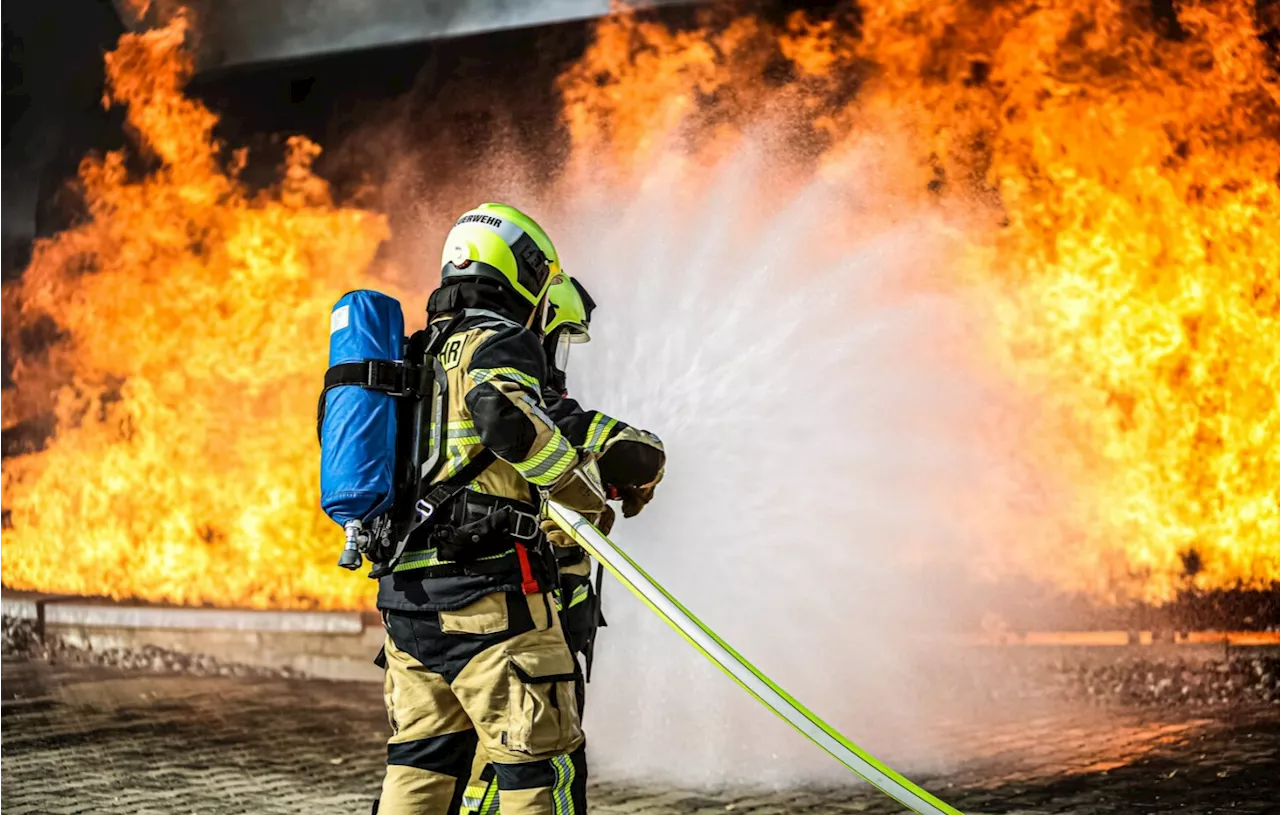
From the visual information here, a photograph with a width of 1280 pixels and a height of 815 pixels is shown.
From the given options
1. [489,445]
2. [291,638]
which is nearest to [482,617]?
[489,445]

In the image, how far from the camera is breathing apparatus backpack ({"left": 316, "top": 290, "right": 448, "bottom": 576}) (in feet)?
10.2

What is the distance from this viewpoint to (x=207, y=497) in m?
10.5

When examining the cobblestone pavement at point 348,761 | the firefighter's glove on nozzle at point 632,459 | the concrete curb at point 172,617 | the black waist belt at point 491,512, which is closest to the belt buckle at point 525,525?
the black waist belt at point 491,512

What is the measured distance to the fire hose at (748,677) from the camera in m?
2.99

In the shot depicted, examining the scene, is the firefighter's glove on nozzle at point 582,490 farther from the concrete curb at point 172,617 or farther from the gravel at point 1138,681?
the concrete curb at point 172,617

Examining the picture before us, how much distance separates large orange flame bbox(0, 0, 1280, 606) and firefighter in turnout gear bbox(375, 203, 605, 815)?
271 inches

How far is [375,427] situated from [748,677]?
1.06 metres

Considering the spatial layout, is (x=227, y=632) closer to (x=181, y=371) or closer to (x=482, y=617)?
(x=181, y=371)

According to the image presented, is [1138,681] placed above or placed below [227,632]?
below

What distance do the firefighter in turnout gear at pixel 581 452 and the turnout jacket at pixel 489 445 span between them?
0.50 feet

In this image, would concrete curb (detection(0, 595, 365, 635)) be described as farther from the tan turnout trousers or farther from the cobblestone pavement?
the tan turnout trousers

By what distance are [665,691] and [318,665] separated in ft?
9.95

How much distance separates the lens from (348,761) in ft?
20.1

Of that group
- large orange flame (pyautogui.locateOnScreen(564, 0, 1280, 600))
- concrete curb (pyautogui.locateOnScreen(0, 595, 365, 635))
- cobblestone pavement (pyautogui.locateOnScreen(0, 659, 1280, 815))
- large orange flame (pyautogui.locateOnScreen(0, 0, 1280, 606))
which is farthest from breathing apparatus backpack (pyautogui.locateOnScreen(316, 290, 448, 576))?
large orange flame (pyautogui.locateOnScreen(564, 0, 1280, 600))
